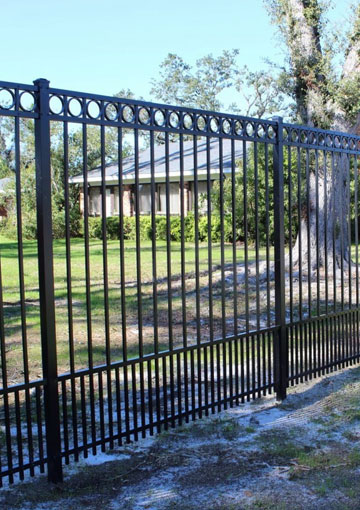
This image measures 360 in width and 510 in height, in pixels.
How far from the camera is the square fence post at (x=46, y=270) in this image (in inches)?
146

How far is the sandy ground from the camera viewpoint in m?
3.57

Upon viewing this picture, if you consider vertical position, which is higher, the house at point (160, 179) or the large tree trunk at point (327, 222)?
the house at point (160, 179)

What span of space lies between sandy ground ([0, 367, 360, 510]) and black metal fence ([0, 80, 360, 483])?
16 cm

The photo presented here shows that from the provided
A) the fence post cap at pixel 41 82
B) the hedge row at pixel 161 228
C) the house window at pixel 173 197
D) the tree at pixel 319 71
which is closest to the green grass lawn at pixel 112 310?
the fence post cap at pixel 41 82

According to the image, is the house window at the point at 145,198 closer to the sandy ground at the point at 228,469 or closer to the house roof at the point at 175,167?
the house roof at the point at 175,167

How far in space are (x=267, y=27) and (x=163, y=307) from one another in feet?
28.6

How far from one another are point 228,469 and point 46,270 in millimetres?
1853

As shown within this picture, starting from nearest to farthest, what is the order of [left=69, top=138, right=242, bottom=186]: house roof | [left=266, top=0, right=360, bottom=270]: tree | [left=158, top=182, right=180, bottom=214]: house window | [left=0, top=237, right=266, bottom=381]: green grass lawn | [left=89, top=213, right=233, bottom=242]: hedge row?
[left=0, top=237, right=266, bottom=381]: green grass lawn < [left=266, top=0, right=360, bottom=270]: tree < [left=89, top=213, right=233, bottom=242]: hedge row < [left=69, top=138, right=242, bottom=186]: house roof < [left=158, top=182, right=180, bottom=214]: house window

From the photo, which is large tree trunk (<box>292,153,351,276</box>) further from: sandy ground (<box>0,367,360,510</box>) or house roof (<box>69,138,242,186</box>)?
house roof (<box>69,138,242,186</box>)

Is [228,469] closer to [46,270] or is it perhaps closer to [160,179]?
[46,270]

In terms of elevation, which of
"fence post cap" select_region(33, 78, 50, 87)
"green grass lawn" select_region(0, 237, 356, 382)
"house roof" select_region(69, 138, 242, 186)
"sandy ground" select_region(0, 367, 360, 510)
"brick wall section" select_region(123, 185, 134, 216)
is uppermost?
"house roof" select_region(69, 138, 242, 186)

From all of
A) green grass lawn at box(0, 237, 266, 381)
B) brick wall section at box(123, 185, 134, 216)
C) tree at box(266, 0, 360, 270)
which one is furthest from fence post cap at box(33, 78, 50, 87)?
brick wall section at box(123, 185, 134, 216)

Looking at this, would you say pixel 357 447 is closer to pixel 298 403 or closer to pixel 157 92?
pixel 298 403

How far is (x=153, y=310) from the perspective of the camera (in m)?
5.34
